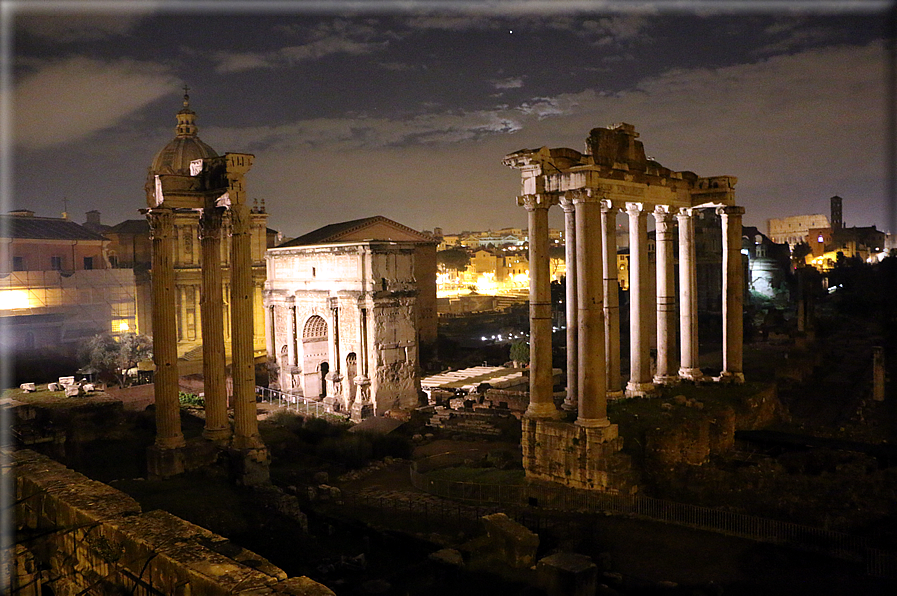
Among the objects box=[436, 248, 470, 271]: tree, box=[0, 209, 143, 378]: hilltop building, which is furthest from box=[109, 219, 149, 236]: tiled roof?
box=[436, 248, 470, 271]: tree

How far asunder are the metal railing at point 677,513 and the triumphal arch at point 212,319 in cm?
513

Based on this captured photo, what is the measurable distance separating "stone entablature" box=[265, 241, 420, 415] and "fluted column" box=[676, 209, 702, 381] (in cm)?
1519

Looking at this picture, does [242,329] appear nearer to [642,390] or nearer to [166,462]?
[166,462]

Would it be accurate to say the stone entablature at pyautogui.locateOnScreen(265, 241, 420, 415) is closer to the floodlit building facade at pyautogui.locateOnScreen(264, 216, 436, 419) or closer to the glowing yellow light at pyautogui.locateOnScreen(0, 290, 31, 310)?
the floodlit building facade at pyautogui.locateOnScreen(264, 216, 436, 419)

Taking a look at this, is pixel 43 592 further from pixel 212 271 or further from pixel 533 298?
pixel 533 298

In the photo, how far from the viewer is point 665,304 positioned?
19.3 meters

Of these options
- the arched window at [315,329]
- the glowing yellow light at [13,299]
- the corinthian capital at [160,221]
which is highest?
the corinthian capital at [160,221]

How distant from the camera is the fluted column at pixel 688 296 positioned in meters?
19.8

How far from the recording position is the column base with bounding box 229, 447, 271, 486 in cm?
1658

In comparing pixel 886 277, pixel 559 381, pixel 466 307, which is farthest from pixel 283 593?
pixel 466 307

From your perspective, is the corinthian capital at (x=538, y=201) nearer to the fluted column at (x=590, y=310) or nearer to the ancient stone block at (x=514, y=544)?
the fluted column at (x=590, y=310)

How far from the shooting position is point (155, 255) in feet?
56.0

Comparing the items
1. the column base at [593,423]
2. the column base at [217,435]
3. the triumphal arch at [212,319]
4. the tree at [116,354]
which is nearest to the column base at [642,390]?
the column base at [593,423]

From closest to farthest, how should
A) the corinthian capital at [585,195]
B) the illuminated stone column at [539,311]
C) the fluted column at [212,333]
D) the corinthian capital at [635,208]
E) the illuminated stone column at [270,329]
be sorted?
the corinthian capital at [585,195] < the illuminated stone column at [539,311] < the fluted column at [212,333] < the corinthian capital at [635,208] < the illuminated stone column at [270,329]
